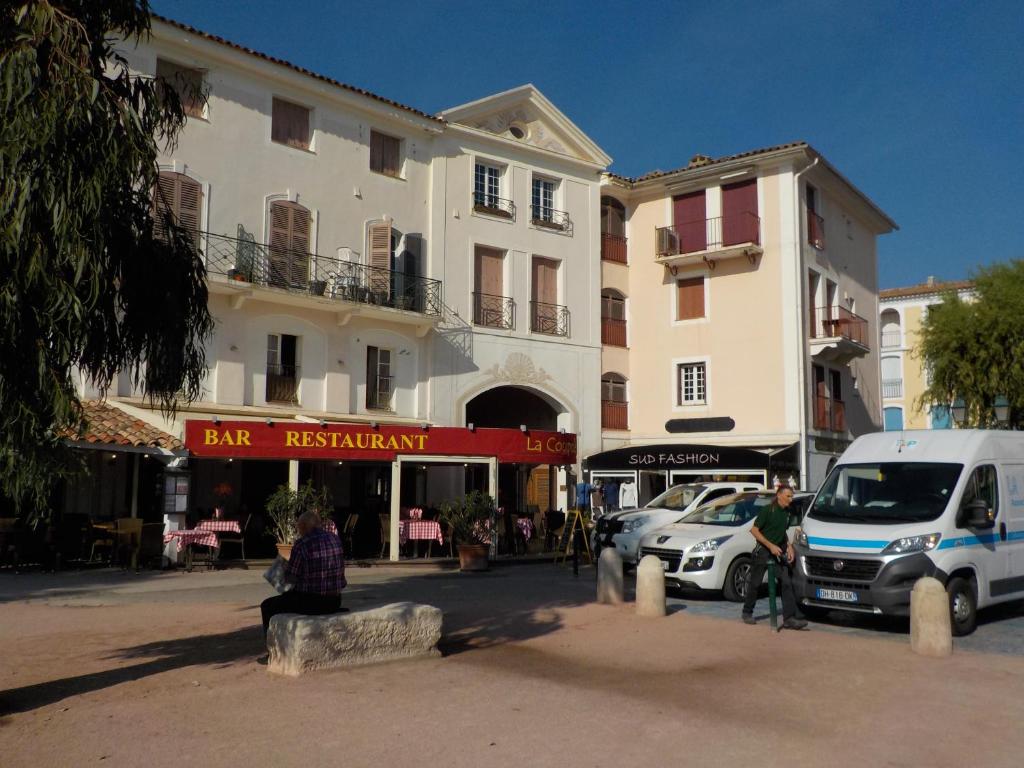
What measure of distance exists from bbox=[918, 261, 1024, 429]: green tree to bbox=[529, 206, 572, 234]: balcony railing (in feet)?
41.1

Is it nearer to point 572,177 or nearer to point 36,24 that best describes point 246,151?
point 572,177

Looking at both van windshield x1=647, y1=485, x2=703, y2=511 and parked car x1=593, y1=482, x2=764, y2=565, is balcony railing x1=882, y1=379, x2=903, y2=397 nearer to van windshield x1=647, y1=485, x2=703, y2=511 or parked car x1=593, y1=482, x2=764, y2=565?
van windshield x1=647, y1=485, x2=703, y2=511

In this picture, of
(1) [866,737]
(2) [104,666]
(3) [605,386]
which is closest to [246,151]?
(3) [605,386]

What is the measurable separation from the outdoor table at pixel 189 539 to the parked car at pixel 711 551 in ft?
28.5

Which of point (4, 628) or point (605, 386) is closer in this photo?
point (4, 628)

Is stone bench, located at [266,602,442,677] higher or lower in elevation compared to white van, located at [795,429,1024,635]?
lower

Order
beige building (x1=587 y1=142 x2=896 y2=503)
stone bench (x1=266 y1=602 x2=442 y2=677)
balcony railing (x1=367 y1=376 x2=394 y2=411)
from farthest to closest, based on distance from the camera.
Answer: beige building (x1=587 y1=142 x2=896 y2=503)
balcony railing (x1=367 y1=376 x2=394 y2=411)
stone bench (x1=266 y1=602 x2=442 y2=677)

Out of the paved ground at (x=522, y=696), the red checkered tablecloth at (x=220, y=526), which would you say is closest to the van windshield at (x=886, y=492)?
the paved ground at (x=522, y=696)

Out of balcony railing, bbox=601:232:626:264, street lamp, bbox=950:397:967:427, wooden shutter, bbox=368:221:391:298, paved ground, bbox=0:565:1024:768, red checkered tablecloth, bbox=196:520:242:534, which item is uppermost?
balcony railing, bbox=601:232:626:264

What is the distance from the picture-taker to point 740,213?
30516mm

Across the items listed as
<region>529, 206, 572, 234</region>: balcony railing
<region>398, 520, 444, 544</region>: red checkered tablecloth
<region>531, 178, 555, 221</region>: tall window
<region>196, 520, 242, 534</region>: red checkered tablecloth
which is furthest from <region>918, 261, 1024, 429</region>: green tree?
<region>196, 520, 242, 534</region>: red checkered tablecloth

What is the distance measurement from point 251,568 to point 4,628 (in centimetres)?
825

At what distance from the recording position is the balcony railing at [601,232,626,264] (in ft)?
104

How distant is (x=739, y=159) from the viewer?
2995 centimetres
